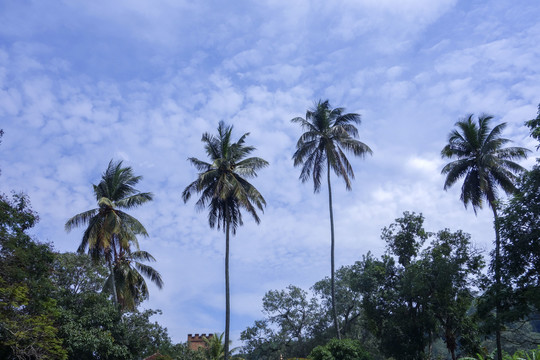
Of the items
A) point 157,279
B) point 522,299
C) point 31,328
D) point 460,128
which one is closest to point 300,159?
point 460,128

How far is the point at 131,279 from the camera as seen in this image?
31.9 meters

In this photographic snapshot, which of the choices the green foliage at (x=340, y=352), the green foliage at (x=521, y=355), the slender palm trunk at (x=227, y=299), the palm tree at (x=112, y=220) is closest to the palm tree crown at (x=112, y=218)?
the palm tree at (x=112, y=220)

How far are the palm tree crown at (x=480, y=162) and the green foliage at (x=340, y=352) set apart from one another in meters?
11.8

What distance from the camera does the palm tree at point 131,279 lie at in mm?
31406

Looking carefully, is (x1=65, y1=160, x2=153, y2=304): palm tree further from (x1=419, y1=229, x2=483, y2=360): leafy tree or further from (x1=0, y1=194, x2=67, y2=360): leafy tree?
(x1=419, y1=229, x2=483, y2=360): leafy tree

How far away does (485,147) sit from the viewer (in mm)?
29656

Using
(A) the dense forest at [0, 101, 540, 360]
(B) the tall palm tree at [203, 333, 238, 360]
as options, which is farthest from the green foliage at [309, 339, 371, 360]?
(B) the tall palm tree at [203, 333, 238, 360]

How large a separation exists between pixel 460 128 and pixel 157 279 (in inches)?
906

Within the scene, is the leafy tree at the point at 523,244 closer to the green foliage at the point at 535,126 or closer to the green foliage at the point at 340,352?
the green foliage at the point at 535,126

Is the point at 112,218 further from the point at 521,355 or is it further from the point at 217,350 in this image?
the point at 521,355

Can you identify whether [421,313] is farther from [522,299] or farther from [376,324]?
[522,299]

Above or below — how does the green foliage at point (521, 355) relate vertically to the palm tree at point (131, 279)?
below

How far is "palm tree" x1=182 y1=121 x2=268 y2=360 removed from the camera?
28125 millimetres

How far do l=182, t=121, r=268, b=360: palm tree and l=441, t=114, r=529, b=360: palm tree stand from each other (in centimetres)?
1256
